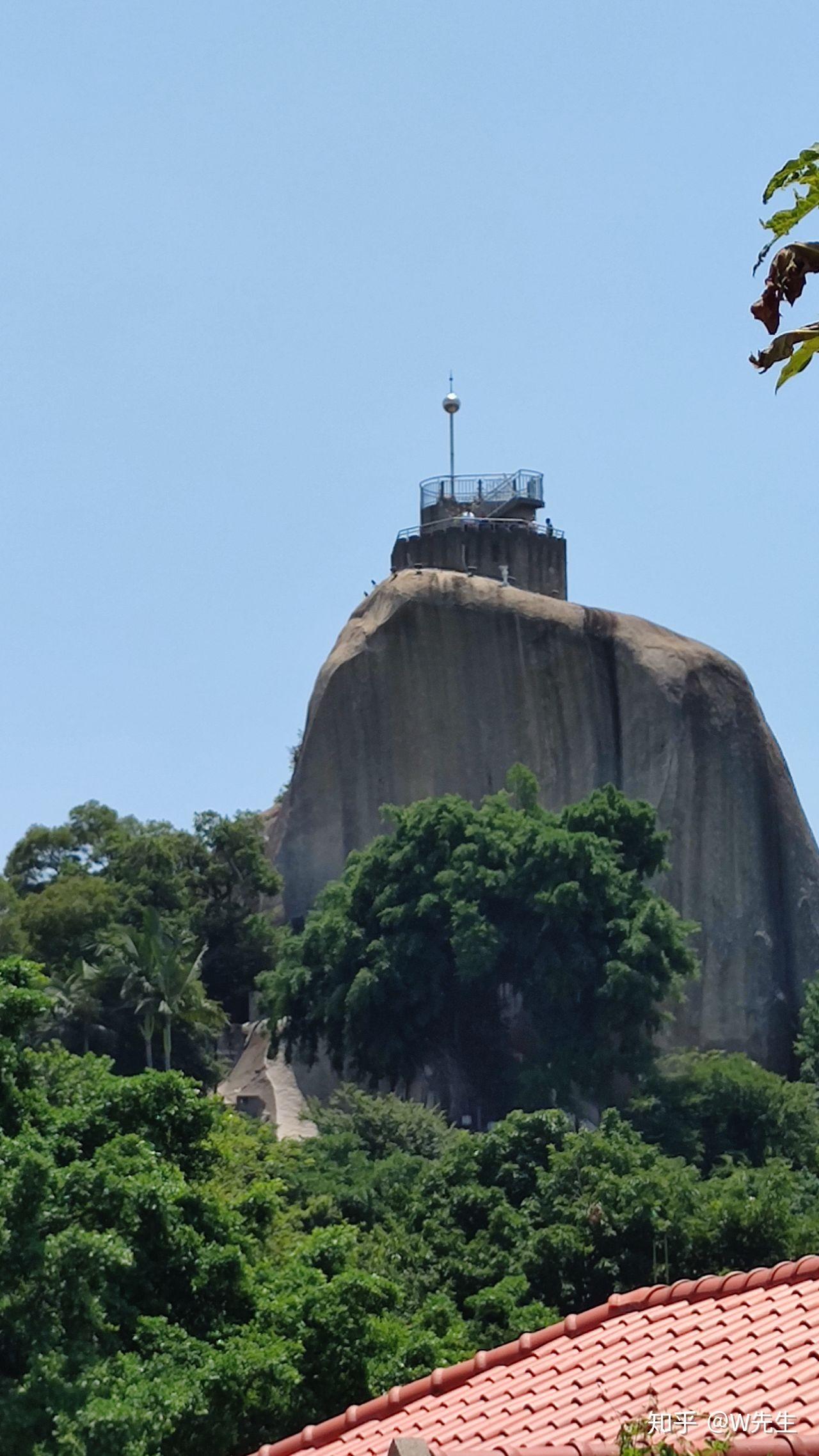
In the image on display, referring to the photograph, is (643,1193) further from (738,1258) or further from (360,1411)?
(360,1411)

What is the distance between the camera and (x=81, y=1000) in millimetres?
50188

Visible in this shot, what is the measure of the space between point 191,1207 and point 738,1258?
31.5ft

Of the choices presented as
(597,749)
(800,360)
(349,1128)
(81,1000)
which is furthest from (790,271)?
(597,749)

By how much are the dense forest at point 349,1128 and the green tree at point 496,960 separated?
0.07 metres

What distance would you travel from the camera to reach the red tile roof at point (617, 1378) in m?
12.2

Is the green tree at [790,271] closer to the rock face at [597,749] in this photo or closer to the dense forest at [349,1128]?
the dense forest at [349,1128]

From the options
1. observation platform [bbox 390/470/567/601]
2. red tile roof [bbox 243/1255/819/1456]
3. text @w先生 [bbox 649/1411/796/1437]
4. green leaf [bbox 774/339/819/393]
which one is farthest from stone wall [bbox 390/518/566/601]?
green leaf [bbox 774/339/819/393]

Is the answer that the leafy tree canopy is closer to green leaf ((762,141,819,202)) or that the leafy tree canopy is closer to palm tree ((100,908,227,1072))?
palm tree ((100,908,227,1072))

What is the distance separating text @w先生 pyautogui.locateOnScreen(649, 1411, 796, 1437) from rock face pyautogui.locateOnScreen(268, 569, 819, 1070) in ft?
134

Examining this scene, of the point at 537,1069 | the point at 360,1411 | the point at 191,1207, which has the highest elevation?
the point at 537,1069

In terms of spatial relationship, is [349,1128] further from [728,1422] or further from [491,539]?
[728,1422]

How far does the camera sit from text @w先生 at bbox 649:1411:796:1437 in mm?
10414

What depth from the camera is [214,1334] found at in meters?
18.0

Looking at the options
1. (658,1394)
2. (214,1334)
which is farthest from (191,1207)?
(658,1394)
